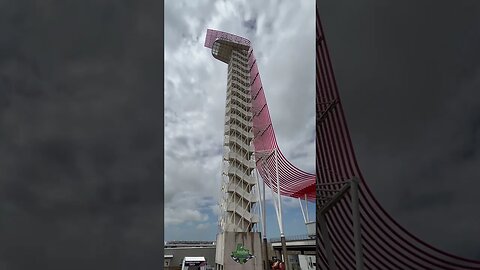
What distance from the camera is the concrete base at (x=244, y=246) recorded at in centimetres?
1520

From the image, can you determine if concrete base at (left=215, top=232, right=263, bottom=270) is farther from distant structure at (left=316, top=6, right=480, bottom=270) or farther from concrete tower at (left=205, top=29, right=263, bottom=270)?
distant structure at (left=316, top=6, right=480, bottom=270)

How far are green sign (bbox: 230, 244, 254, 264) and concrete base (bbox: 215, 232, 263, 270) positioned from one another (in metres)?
0.12

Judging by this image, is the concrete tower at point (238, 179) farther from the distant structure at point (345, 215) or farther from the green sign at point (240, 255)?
the distant structure at point (345, 215)

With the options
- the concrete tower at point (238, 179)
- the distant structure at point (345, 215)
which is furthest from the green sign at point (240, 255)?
the distant structure at point (345, 215)

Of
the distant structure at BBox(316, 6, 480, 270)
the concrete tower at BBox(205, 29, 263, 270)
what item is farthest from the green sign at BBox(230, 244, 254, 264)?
the distant structure at BBox(316, 6, 480, 270)

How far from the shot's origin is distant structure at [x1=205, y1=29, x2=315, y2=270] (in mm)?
15867

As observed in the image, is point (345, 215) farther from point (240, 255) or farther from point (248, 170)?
point (248, 170)

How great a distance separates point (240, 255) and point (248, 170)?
4.66m

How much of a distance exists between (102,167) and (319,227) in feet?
6.71

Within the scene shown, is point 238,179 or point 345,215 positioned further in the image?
point 238,179

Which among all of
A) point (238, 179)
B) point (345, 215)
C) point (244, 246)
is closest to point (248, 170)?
point (238, 179)

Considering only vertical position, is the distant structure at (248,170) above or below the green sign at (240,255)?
above

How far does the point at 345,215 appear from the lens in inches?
102

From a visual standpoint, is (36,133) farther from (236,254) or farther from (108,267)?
(236,254)
